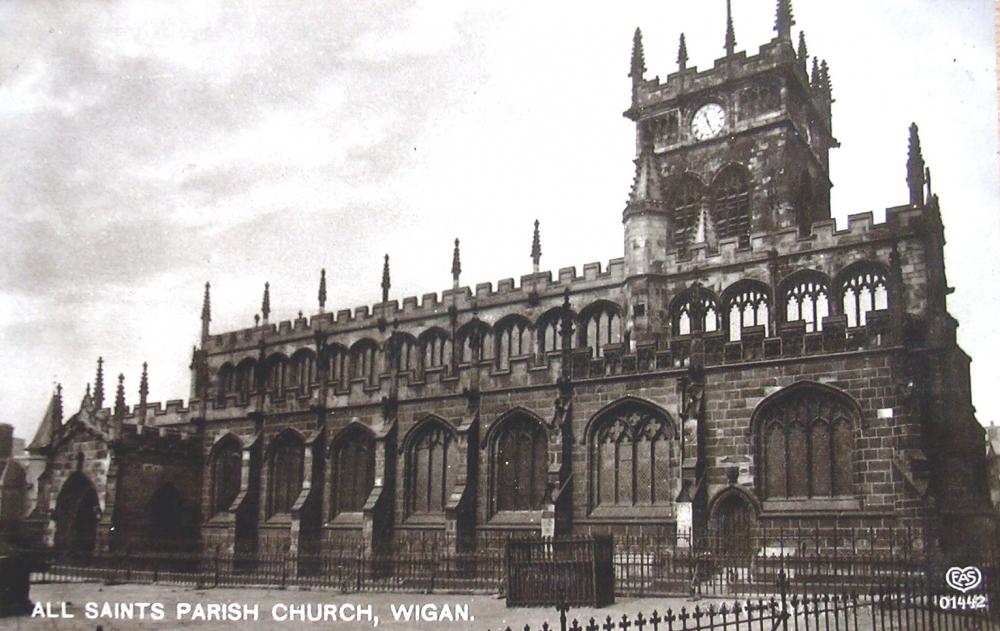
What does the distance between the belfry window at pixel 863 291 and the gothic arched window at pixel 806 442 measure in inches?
202

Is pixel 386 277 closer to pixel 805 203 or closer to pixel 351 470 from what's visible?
pixel 351 470

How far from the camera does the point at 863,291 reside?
1129 inches

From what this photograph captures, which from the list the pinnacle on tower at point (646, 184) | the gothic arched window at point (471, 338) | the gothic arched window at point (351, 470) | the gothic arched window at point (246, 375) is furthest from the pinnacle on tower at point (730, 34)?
the gothic arched window at point (246, 375)

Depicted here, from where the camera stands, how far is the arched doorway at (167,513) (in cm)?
3572

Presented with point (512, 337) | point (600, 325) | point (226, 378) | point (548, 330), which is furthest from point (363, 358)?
point (600, 325)

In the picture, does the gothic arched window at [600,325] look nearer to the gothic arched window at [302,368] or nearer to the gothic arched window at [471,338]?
the gothic arched window at [471,338]

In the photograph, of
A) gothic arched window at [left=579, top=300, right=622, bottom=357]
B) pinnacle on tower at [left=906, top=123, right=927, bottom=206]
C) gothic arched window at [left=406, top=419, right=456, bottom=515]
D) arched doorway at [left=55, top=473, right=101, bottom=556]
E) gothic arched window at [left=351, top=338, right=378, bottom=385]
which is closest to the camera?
pinnacle on tower at [left=906, top=123, right=927, bottom=206]

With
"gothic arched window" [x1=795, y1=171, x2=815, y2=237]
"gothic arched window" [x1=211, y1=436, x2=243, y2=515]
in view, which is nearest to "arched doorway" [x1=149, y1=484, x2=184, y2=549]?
"gothic arched window" [x1=211, y1=436, x2=243, y2=515]

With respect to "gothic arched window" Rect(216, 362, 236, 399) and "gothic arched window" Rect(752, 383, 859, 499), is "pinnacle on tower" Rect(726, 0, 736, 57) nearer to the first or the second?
"gothic arched window" Rect(752, 383, 859, 499)

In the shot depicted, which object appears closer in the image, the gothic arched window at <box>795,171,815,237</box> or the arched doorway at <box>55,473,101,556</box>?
the arched doorway at <box>55,473,101,556</box>

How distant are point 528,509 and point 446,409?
441cm

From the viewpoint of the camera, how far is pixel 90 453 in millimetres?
34781

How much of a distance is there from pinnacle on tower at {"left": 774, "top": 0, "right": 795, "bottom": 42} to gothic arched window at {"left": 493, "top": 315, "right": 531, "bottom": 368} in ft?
47.6

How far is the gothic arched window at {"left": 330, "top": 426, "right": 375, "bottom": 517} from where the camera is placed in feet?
110
